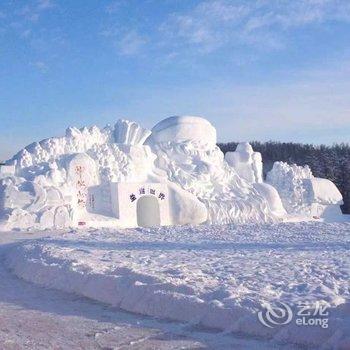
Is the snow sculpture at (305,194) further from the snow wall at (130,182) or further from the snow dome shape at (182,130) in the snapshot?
the snow dome shape at (182,130)

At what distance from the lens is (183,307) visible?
5.78m

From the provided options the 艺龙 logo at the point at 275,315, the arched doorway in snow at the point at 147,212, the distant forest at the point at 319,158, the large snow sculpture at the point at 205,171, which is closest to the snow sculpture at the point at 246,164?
the large snow sculpture at the point at 205,171

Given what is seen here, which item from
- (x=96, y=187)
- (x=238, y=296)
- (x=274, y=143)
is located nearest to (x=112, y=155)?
(x=96, y=187)

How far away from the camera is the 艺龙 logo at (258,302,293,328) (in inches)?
201

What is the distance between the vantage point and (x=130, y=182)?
765 inches

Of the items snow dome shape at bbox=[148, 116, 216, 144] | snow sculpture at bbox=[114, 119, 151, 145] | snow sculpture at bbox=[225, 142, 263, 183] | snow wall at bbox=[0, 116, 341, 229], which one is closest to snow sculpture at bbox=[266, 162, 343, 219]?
snow wall at bbox=[0, 116, 341, 229]

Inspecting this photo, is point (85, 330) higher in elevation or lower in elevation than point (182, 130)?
lower

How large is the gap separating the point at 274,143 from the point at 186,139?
3118 centimetres

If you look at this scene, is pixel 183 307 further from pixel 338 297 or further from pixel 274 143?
A: pixel 274 143

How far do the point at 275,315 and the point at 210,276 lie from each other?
2190 mm

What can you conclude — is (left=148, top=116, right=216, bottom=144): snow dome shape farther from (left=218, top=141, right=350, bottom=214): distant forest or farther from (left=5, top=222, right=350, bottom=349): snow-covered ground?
(left=218, top=141, right=350, bottom=214): distant forest

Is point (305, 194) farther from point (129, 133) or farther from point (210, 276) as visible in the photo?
point (210, 276)

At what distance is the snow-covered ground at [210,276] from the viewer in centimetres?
528

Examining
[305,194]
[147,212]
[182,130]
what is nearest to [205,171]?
[182,130]
